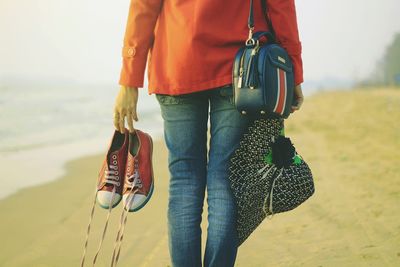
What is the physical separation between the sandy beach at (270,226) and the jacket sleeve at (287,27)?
124 cm

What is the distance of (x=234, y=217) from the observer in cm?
171

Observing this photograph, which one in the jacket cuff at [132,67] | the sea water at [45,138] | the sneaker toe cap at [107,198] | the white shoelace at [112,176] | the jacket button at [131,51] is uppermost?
the jacket button at [131,51]

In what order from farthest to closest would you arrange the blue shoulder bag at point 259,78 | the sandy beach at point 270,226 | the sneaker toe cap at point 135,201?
the sandy beach at point 270,226, the sneaker toe cap at point 135,201, the blue shoulder bag at point 259,78

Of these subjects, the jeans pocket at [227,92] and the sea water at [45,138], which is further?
the sea water at [45,138]

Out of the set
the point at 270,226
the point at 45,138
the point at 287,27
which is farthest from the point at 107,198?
the point at 45,138

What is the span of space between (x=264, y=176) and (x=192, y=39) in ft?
1.77

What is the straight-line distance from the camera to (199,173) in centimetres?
176

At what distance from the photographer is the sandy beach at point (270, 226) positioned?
271cm

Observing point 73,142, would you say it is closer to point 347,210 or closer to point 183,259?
point 347,210

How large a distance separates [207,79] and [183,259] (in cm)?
62

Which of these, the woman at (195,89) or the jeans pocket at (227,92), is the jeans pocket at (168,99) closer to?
the woman at (195,89)

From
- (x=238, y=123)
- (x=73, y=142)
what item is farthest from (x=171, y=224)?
(x=73, y=142)

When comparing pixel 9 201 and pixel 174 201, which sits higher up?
pixel 174 201

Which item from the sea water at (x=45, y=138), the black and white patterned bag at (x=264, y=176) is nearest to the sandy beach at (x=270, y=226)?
the sea water at (x=45, y=138)
